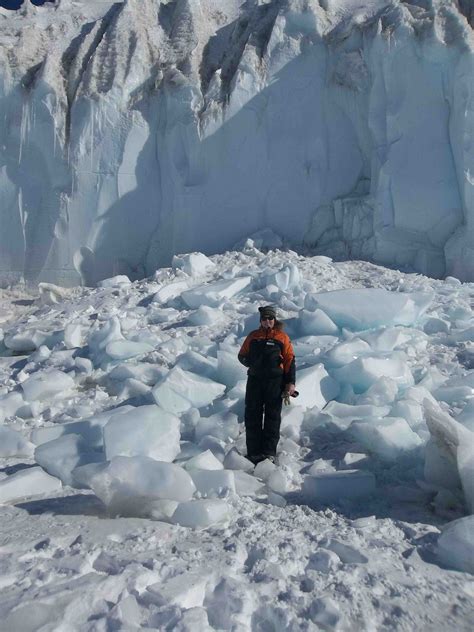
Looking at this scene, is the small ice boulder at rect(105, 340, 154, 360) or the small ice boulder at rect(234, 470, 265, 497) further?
the small ice boulder at rect(105, 340, 154, 360)

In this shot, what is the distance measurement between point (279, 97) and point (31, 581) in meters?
8.87

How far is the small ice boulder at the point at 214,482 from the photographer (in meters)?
2.55

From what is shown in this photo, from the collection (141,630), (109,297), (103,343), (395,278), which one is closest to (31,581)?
(141,630)

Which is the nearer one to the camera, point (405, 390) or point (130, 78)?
point (405, 390)

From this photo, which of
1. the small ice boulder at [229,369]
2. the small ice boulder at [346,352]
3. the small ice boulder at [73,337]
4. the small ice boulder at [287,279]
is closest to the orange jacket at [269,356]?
the small ice boulder at [229,369]

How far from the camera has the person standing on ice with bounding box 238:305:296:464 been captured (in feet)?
9.89

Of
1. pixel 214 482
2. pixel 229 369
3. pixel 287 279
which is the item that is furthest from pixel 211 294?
pixel 214 482

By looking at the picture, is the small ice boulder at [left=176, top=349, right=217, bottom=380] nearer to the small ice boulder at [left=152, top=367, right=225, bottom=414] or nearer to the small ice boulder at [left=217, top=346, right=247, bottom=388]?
the small ice boulder at [left=217, top=346, right=247, bottom=388]

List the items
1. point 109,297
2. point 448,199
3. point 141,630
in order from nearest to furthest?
1. point 141,630
2. point 109,297
3. point 448,199

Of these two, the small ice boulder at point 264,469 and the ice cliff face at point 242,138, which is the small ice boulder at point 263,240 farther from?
the small ice boulder at point 264,469

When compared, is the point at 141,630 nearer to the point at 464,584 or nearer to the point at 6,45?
the point at 464,584

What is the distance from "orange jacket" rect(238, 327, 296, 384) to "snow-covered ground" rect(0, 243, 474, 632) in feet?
1.46

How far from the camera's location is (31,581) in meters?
1.88

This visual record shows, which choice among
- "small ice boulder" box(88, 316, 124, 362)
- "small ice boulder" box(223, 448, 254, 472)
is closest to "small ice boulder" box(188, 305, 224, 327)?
"small ice boulder" box(88, 316, 124, 362)
